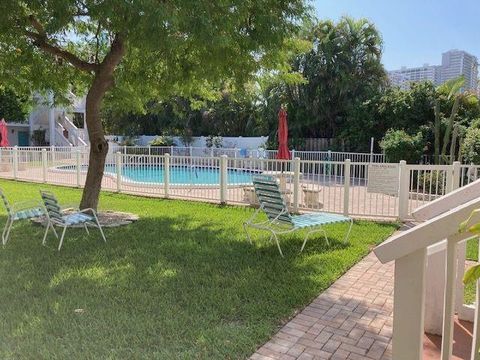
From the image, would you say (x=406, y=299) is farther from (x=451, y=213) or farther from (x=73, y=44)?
(x=73, y=44)

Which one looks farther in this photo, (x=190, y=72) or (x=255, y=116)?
(x=255, y=116)

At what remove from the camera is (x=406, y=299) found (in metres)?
2.10

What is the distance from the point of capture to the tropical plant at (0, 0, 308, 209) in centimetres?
588

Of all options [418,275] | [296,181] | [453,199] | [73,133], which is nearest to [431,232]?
[418,275]

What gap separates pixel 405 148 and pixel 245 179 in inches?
336

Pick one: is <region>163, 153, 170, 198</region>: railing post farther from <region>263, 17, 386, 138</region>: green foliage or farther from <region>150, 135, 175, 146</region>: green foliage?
<region>150, 135, 175, 146</region>: green foliage

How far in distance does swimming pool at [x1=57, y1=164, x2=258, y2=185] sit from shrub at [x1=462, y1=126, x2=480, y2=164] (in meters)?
8.46

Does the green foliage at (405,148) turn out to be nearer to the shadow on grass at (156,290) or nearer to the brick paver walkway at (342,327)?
the shadow on grass at (156,290)

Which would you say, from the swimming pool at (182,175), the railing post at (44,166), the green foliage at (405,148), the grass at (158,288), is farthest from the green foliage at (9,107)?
the green foliage at (405,148)

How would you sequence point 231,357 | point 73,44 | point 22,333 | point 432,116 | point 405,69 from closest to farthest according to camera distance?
point 231,357, point 22,333, point 73,44, point 432,116, point 405,69

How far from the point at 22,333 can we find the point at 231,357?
6.46 feet

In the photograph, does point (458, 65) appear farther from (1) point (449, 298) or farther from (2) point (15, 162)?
(1) point (449, 298)

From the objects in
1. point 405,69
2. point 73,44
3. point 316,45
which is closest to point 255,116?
point 316,45

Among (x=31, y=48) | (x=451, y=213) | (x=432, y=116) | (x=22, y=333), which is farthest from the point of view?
(x=432, y=116)
